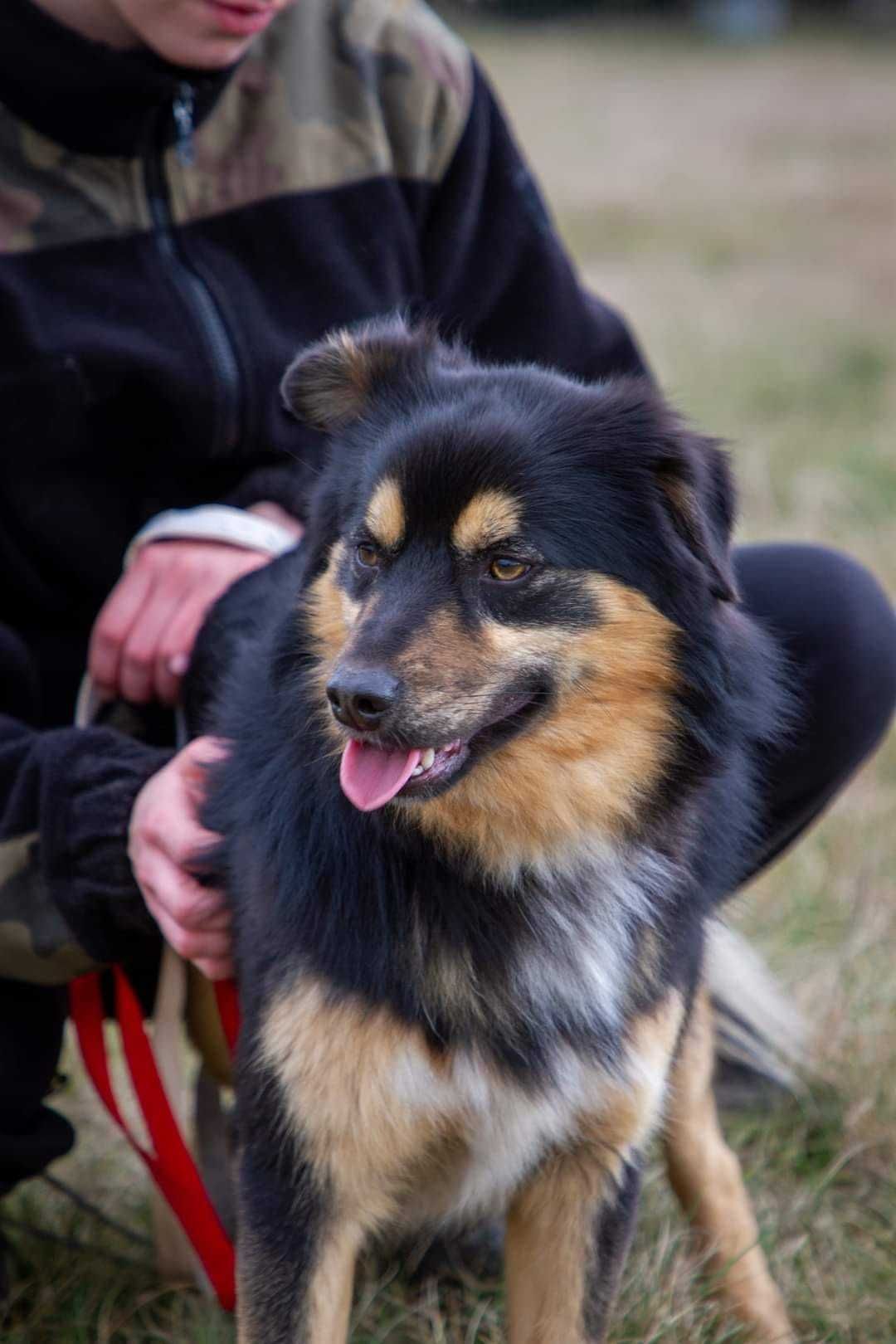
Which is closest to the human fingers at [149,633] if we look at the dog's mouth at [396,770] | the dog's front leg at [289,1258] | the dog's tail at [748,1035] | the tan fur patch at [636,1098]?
the dog's mouth at [396,770]

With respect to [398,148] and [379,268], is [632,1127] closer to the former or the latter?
[379,268]

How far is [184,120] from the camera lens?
269cm

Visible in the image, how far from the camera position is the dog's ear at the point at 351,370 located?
7.78 feet

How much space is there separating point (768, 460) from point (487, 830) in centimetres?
499

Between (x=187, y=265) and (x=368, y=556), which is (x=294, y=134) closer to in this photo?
(x=187, y=265)

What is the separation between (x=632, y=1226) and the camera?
2.32 m

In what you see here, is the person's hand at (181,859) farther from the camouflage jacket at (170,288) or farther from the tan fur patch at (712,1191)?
the tan fur patch at (712,1191)

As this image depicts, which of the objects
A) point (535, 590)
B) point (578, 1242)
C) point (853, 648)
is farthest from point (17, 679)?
point (853, 648)

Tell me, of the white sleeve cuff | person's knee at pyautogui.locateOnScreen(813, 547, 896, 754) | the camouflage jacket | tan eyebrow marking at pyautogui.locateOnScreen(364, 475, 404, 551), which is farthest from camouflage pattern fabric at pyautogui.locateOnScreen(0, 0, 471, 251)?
person's knee at pyautogui.locateOnScreen(813, 547, 896, 754)

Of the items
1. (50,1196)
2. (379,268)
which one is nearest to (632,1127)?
(50,1196)

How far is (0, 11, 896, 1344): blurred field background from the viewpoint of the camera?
269 cm

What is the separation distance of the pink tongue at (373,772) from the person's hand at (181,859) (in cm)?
36

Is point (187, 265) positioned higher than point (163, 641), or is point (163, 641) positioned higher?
point (187, 265)

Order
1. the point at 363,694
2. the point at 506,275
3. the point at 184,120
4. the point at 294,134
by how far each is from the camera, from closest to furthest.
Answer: the point at 363,694 → the point at 184,120 → the point at 294,134 → the point at 506,275
